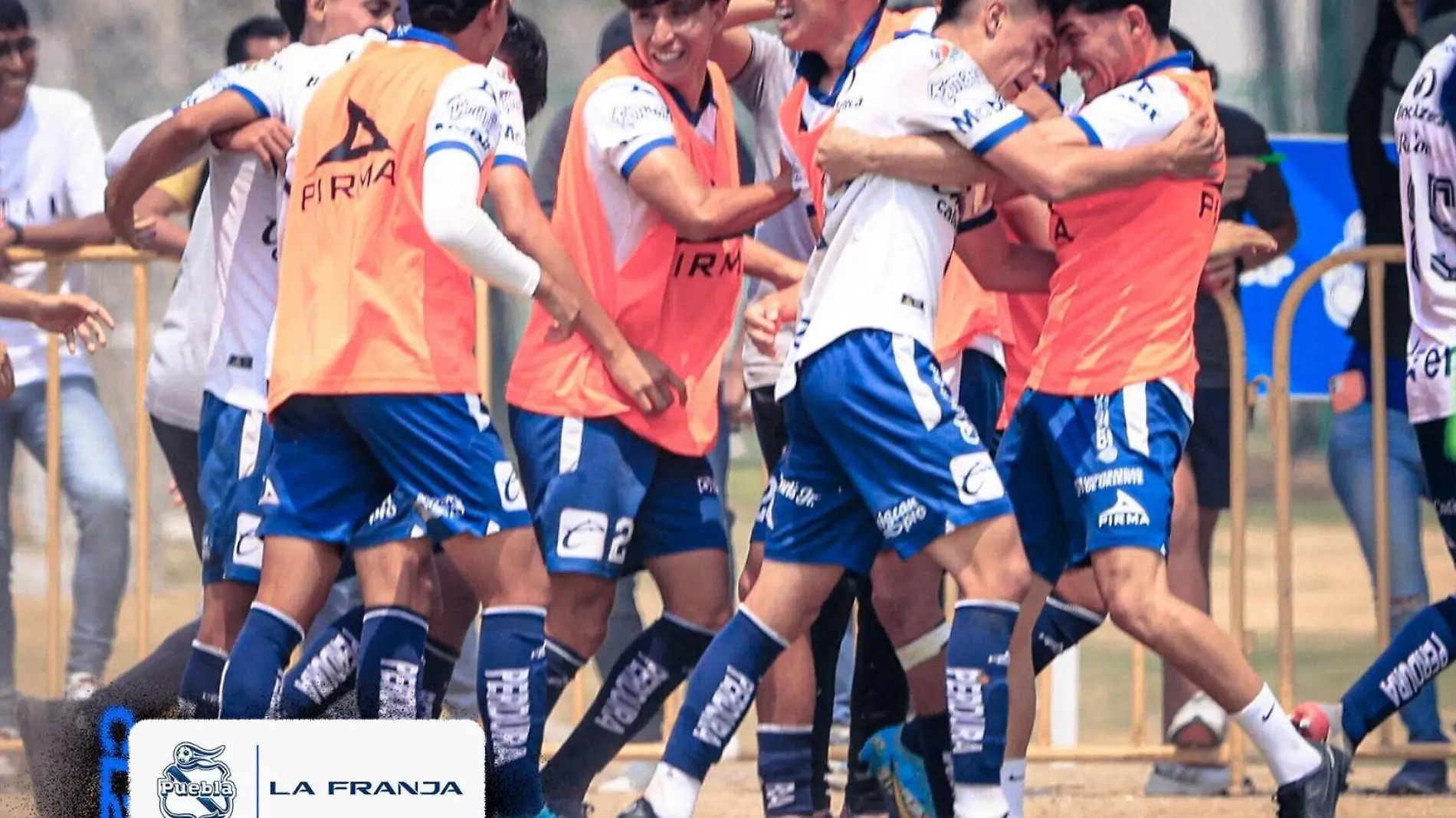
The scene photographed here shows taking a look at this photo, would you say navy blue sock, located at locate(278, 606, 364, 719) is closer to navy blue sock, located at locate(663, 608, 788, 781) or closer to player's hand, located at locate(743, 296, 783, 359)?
navy blue sock, located at locate(663, 608, 788, 781)

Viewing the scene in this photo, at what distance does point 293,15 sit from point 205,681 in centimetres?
167

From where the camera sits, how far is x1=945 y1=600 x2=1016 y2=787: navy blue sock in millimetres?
5047

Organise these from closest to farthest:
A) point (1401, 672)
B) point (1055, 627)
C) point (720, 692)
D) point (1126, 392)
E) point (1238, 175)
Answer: point (720, 692) → point (1126, 392) → point (1055, 627) → point (1401, 672) → point (1238, 175)

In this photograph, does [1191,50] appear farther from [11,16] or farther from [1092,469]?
[11,16]

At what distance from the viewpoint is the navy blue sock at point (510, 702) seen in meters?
5.28

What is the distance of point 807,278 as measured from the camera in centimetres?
528

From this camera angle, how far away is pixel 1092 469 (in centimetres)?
521

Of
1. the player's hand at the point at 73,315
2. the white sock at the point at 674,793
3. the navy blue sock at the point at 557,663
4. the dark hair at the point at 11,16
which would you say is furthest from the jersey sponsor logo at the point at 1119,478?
the dark hair at the point at 11,16

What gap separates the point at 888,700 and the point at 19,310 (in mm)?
2404

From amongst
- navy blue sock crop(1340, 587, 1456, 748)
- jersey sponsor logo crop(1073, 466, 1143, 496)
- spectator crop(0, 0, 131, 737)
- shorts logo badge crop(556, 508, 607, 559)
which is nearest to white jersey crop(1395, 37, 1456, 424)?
navy blue sock crop(1340, 587, 1456, 748)

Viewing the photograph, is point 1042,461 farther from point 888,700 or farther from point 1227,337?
point 1227,337

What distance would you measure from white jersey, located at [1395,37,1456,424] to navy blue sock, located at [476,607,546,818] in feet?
7.48

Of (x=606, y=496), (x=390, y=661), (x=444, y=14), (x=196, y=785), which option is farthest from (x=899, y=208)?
(x=196, y=785)

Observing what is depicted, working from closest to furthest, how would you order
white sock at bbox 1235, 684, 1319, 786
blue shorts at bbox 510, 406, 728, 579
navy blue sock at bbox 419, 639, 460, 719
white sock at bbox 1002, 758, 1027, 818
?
white sock at bbox 1235, 684, 1319, 786, white sock at bbox 1002, 758, 1027, 818, blue shorts at bbox 510, 406, 728, 579, navy blue sock at bbox 419, 639, 460, 719
